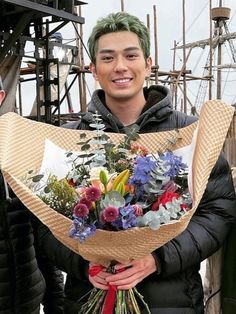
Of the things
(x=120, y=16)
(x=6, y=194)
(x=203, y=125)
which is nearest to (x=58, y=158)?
(x=6, y=194)

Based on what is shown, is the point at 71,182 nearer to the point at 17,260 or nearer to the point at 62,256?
the point at 62,256

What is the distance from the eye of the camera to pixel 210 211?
2119 mm

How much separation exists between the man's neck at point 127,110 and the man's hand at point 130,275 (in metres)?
0.69

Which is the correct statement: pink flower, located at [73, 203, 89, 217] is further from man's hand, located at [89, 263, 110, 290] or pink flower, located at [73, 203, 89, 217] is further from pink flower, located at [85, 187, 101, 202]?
man's hand, located at [89, 263, 110, 290]

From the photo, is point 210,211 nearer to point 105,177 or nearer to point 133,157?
point 133,157

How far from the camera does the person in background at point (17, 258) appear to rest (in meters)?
2.12

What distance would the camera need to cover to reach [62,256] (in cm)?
210

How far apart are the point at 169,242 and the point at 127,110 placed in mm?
647

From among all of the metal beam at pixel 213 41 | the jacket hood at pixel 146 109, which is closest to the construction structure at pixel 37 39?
the jacket hood at pixel 146 109

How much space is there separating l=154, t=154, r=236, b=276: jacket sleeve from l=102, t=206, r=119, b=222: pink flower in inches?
17.7

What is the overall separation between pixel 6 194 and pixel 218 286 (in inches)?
37.8

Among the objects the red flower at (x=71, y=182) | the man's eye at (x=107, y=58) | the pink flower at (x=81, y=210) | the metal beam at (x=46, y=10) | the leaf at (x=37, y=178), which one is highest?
the metal beam at (x=46, y=10)

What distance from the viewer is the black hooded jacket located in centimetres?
201

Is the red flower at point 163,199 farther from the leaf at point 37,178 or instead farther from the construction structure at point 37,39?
the construction structure at point 37,39
